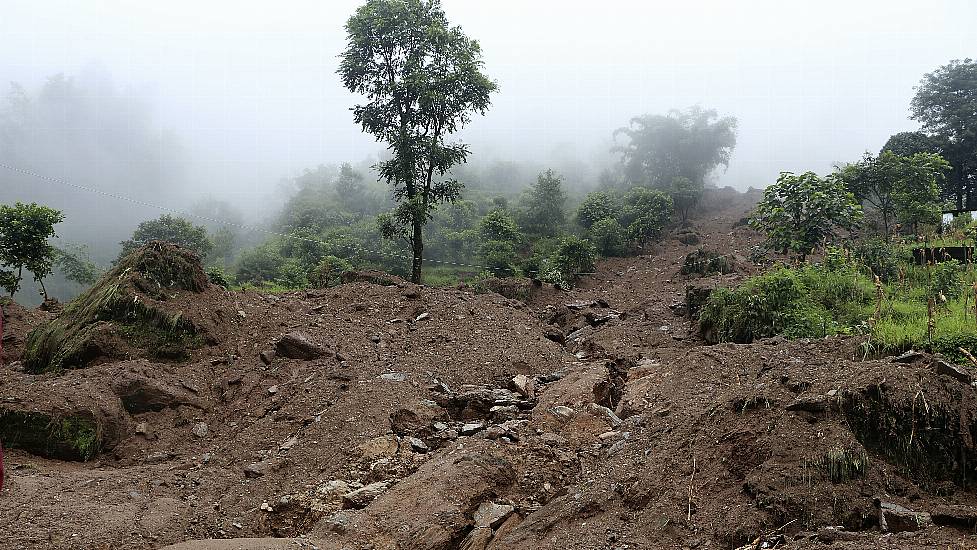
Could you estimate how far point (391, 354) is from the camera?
7895 millimetres

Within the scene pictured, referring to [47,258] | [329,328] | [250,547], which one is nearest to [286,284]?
[47,258]

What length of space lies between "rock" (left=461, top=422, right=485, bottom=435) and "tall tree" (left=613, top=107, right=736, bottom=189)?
38466 millimetres

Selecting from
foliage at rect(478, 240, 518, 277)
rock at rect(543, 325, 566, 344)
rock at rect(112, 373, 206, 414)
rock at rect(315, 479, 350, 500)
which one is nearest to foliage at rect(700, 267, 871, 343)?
rock at rect(543, 325, 566, 344)

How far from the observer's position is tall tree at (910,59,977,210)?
23.9 metres

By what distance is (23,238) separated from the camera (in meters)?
12.8

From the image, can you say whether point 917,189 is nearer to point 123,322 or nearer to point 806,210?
point 806,210

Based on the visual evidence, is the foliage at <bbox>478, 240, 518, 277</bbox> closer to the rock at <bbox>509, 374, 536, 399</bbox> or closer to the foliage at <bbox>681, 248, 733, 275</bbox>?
the foliage at <bbox>681, 248, 733, 275</bbox>

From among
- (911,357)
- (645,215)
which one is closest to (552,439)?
(911,357)

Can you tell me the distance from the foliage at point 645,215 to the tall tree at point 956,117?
11.7 m

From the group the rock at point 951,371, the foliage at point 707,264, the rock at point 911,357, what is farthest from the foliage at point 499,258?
the rock at point 951,371

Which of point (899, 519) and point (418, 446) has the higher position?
point (899, 519)

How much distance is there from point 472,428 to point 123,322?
5.19 m

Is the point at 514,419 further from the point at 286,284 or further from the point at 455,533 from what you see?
the point at 286,284

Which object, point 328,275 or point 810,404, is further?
point 328,275
